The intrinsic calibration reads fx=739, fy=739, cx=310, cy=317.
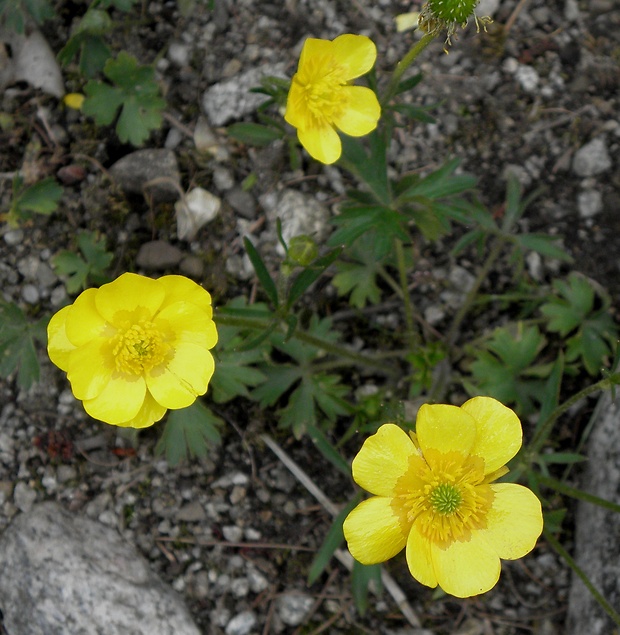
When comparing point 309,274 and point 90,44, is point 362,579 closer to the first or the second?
point 309,274

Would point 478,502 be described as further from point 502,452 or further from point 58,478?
point 58,478

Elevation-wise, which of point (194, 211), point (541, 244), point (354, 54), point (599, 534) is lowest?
point (599, 534)

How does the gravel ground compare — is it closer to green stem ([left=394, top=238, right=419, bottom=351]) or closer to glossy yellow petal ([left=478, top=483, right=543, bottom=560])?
green stem ([left=394, top=238, right=419, bottom=351])

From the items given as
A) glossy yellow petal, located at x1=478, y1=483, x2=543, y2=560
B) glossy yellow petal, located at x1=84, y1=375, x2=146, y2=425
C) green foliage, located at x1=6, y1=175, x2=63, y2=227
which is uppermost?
green foliage, located at x1=6, y1=175, x2=63, y2=227

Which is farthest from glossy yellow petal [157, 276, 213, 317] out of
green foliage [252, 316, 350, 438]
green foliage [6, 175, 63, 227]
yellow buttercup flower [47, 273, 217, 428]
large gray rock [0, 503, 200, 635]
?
large gray rock [0, 503, 200, 635]

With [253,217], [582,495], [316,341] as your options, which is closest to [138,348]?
[316,341]

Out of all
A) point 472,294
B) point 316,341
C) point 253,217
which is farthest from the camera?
point 253,217

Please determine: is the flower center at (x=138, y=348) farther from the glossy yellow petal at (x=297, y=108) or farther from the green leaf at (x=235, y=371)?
the glossy yellow petal at (x=297, y=108)

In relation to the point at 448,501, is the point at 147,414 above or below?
above
